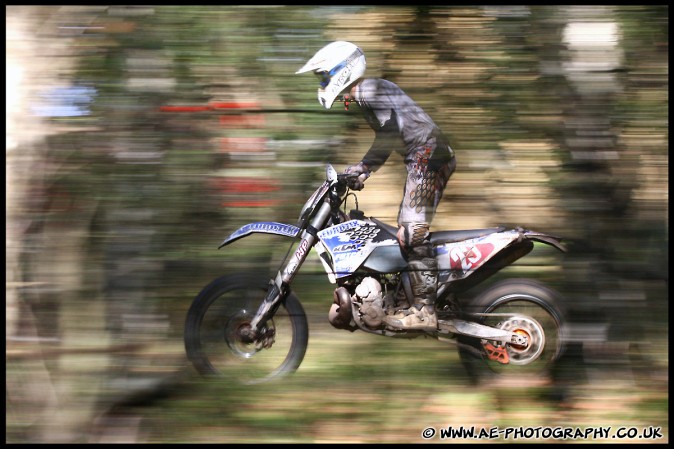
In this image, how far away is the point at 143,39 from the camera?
11.2ft

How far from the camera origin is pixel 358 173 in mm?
3543

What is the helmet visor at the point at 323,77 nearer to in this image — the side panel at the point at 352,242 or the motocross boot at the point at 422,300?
the side panel at the point at 352,242

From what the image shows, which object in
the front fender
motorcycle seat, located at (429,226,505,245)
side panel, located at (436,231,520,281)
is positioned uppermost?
the front fender

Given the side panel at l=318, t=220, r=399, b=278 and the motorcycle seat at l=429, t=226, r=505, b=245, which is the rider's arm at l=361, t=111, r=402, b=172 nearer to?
the side panel at l=318, t=220, r=399, b=278

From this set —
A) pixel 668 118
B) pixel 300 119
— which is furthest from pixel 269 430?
pixel 668 118

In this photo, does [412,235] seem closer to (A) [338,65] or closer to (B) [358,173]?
(B) [358,173]

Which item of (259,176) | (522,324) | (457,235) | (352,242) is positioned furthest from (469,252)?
(259,176)

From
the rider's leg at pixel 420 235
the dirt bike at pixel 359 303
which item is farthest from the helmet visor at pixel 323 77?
the rider's leg at pixel 420 235

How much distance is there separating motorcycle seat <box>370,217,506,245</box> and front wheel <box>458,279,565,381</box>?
31cm

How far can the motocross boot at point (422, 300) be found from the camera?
3623 millimetres

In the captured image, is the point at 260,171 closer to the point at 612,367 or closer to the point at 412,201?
the point at 412,201

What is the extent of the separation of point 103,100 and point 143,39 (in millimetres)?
376

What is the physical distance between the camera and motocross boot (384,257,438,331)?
11.9 feet

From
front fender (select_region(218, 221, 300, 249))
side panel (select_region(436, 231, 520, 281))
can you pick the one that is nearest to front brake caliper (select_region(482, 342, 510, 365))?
side panel (select_region(436, 231, 520, 281))
